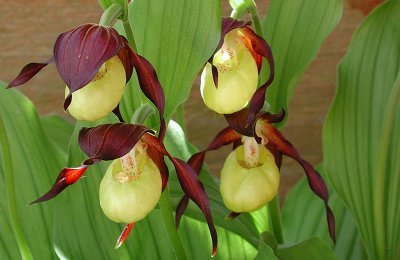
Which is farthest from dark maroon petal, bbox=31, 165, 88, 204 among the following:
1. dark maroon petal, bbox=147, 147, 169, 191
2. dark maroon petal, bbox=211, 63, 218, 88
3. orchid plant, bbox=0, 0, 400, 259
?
dark maroon petal, bbox=211, 63, 218, 88

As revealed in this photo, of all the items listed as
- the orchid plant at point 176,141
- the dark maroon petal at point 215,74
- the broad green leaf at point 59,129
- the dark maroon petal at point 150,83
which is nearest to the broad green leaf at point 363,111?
the orchid plant at point 176,141

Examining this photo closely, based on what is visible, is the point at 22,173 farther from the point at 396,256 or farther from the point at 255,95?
the point at 396,256

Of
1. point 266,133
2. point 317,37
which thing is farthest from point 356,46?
point 266,133

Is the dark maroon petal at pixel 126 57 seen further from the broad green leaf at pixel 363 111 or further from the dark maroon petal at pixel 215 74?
the broad green leaf at pixel 363 111

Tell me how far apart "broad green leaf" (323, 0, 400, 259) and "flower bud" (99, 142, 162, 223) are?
41 cm

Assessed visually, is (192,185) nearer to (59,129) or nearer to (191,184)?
(191,184)

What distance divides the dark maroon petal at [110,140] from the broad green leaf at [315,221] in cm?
64

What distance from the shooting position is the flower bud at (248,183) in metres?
1.24

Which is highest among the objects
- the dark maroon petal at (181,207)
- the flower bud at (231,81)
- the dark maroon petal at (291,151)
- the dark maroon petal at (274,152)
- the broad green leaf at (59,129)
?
the flower bud at (231,81)

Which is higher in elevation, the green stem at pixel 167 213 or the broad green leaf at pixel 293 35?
the broad green leaf at pixel 293 35

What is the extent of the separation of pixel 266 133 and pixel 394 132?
227 millimetres

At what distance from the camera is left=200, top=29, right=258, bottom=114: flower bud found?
3.70ft

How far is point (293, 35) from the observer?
4.32 ft

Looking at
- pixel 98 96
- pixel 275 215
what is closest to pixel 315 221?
pixel 275 215
